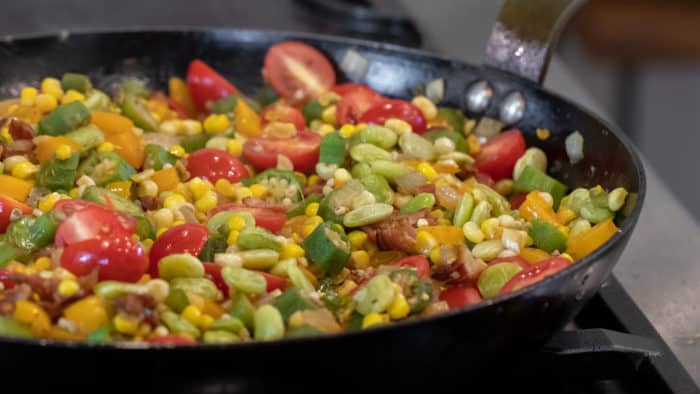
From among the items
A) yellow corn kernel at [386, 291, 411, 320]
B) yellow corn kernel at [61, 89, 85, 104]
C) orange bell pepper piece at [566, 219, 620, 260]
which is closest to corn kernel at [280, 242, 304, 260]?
yellow corn kernel at [386, 291, 411, 320]

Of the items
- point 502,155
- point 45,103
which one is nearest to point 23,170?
point 45,103

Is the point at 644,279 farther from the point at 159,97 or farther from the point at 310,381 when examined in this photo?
the point at 159,97

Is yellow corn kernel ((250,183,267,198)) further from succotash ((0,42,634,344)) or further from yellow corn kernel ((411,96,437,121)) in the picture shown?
yellow corn kernel ((411,96,437,121))

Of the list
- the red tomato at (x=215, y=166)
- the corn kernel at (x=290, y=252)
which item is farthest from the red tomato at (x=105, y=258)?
the red tomato at (x=215, y=166)

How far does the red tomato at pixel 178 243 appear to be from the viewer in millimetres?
1366

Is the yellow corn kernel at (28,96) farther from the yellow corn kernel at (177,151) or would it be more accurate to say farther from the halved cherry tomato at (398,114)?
the halved cherry tomato at (398,114)

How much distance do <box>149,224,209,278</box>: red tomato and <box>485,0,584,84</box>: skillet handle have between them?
752mm

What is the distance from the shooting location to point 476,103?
190 centimetres

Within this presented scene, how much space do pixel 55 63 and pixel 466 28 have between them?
116 cm

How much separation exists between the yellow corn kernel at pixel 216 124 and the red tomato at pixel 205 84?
119mm

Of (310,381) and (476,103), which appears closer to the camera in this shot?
(310,381)

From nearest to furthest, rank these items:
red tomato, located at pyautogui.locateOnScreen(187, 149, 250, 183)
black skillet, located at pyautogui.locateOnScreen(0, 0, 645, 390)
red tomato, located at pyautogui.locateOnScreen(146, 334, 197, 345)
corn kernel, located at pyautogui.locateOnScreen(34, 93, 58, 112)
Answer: black skillet, located at pyautogui.locateOnScreen(0, 0, 645, 390), red tomato, located at pyautogui.locateOnScreen(146, 334, 197, 345), red tomato, located at pyautogui.locateOnScreen(187, 149, 250, 183), corn kernel, located at pyautogui.locateOnScreen(34, 93, 58, 112)

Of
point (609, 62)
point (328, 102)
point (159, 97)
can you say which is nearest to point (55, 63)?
point (159, 97)

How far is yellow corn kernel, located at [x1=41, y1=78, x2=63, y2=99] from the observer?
1.84m
